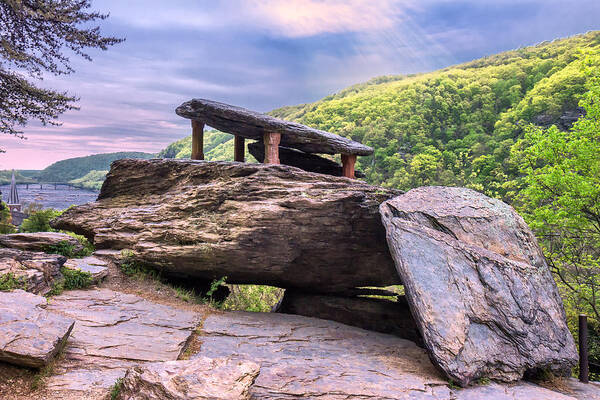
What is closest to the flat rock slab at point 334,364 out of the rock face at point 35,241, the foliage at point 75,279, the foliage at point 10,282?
the foliage at point 75,279

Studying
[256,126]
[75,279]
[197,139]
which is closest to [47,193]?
[197,139]

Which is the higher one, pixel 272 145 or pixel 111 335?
pixel 272 145

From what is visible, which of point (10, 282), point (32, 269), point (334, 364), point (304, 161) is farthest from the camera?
point (304, 161)

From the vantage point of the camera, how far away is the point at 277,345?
709cm

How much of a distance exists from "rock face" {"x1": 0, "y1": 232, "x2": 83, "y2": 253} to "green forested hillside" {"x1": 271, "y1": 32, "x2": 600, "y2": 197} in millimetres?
47193

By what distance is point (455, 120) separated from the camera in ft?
247

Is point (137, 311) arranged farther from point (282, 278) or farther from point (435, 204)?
point (435, 204)

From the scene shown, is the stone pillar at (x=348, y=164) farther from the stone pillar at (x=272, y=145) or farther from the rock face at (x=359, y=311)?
the rock face at (x=359, y=311)

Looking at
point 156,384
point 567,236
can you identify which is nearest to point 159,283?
Result: point 156,384

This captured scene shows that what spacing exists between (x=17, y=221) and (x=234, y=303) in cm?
5191

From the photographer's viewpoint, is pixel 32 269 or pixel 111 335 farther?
pixel 32 269

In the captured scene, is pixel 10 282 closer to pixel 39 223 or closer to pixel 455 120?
pixel 39 223

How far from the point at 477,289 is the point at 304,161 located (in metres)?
8.81

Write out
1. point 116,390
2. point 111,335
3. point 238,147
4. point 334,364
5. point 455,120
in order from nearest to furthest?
point 116,390, point 111,335, point 334,364, point 238,147, point 455,120
